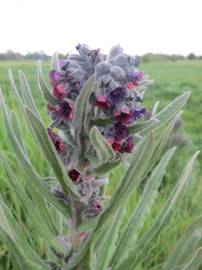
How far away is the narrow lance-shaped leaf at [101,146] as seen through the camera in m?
1.25

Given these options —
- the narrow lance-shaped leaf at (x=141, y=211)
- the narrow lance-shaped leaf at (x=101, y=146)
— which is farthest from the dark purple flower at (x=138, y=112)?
the narrow lance-shaped leaf at (x=141, y=211)

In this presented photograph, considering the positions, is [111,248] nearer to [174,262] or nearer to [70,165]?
[174,262]

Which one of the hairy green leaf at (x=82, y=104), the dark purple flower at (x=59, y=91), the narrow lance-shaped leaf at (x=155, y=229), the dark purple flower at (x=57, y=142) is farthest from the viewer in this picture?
the narrow lance-shaped leaf at (x=155, y=229)

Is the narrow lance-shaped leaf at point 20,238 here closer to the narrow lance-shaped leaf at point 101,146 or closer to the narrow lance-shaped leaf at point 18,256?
the narrow lance-shaped leaf at point 18,256

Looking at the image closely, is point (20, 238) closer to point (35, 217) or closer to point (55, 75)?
point (35, 217)

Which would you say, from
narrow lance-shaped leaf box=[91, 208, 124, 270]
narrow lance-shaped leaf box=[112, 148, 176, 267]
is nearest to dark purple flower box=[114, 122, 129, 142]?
narrow lance-shaped leaf box=[112, 148, 176, 267]

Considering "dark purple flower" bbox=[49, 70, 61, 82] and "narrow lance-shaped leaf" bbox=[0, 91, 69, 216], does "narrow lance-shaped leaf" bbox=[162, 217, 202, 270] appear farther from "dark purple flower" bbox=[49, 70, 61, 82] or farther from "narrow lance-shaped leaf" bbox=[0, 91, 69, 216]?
"dark purple flower" bbox=[49, 70, 61, 82]

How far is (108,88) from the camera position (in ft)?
4.40

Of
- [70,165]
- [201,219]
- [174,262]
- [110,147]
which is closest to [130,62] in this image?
[110,147]

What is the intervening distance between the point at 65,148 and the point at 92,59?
27 centimetres

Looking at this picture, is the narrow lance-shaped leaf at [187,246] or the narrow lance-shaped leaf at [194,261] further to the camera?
the narrow lance-shaped leaf at [187,246]

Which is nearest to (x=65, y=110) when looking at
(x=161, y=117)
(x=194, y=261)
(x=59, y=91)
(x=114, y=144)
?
(x=59, y=91)

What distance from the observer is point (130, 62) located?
1.37 metres

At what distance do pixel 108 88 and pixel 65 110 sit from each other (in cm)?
14
